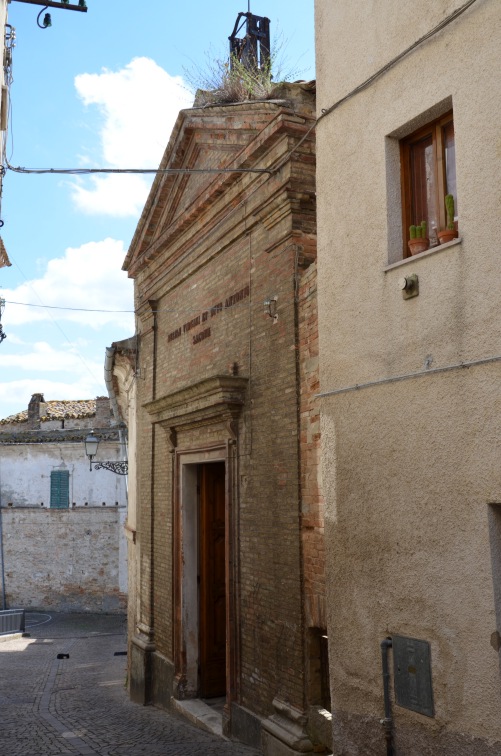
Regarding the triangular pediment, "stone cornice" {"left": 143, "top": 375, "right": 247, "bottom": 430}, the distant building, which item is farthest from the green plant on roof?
the distant building

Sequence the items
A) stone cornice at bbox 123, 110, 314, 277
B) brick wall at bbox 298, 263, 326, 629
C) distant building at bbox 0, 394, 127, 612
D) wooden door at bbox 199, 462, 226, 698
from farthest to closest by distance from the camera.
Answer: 1. distant building at bbox 0, 394, 127, 612
2. wooden door at bbox 199, 462, 226, 698
3. stone cornice at bbox 123, 110, 314, 277
4. brick wall at bbox 298, 263, 326, 629

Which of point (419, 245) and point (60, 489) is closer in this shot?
point (419, 245)

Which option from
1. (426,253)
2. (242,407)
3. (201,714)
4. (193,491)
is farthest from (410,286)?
(201,714)

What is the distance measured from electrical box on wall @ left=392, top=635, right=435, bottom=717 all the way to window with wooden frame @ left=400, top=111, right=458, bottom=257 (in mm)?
2641

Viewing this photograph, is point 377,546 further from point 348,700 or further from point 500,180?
point 500,180

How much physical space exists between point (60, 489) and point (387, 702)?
22.9 m

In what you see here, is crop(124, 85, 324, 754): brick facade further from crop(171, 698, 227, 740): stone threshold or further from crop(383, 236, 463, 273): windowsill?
crop(383, 236, 463, 273): windowsill

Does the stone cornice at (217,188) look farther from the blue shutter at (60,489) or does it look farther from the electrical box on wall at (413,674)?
the blue shutter at (60,489)

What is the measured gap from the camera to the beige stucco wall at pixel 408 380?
454cm

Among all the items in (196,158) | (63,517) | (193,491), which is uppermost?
(196,158)

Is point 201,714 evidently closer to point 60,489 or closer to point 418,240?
point 418,240

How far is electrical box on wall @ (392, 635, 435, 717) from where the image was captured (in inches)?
192

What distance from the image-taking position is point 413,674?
498 centimetres

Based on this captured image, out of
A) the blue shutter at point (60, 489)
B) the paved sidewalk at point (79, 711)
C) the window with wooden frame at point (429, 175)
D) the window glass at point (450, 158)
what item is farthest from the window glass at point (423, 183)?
the blue shutter at point (60, 489)
